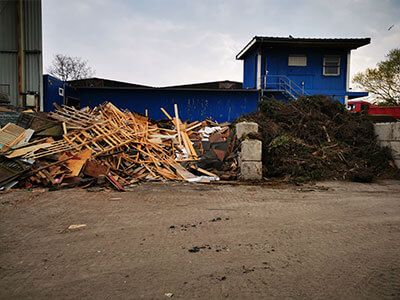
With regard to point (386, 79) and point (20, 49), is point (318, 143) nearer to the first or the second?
point (20, 49)

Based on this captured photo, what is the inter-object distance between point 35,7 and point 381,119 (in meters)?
16.1

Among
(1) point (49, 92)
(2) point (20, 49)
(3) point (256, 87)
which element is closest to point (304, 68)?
(3) point (256, 87)

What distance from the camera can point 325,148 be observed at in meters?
10.1

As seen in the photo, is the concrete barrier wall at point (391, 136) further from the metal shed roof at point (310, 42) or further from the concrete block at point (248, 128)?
the metal shed roof at point (310, 42)

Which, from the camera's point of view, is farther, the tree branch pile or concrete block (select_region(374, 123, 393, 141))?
concrete block (select_region(374, 123, 393, 141))

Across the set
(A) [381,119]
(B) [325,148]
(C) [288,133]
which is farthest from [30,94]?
(A) [381,119]

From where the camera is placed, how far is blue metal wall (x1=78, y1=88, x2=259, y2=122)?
1979 cm

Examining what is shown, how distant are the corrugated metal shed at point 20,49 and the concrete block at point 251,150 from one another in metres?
11.1

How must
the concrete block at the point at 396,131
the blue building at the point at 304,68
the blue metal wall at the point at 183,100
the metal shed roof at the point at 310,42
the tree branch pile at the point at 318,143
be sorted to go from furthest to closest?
the blue building at the point at 304,68 → the metal shed roof at the point at 310,42 → the blue metal wall at the point at 183,100 → the concrete block at the point at 396,131 → the tree branch pile at the point at 318,143

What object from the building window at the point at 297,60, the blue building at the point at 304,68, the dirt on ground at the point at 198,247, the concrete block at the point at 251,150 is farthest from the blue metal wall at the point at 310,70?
the dirt on ground at the point at 198,247

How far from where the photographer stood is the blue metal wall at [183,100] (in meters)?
19.8

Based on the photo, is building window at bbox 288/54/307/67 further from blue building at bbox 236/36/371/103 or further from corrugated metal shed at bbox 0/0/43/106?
corrugated metal shed at bbox 0/0/43/106

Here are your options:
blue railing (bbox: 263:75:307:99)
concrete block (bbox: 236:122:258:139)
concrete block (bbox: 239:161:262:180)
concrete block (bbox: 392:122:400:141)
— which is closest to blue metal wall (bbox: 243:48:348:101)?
blue railing (bbox: 263:75:307:99)

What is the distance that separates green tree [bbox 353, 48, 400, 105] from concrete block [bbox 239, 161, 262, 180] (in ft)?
78.1
